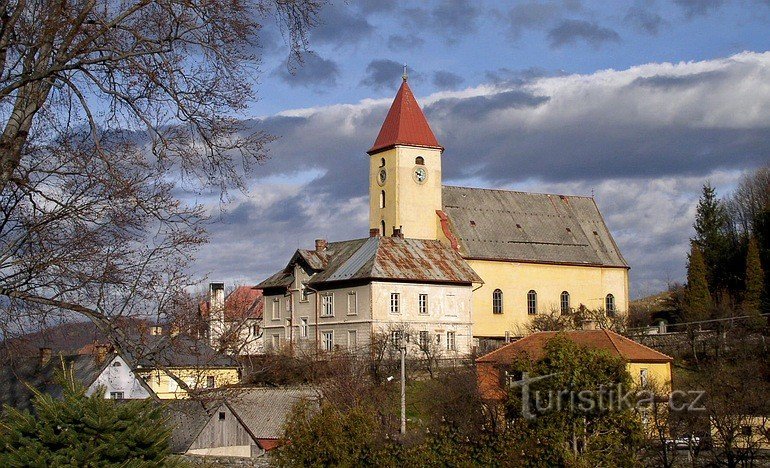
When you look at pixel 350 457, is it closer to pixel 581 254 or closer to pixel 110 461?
pixel 110 461

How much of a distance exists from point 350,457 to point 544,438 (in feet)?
12.7

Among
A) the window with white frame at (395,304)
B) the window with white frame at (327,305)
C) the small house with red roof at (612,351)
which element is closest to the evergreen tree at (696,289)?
the window with white frame at (395,304)

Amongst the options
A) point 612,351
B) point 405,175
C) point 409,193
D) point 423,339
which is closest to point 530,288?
point 409,193

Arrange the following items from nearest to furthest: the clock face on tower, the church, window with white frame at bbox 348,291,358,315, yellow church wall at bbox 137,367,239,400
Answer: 1. yellow church wall at bbox 137,367,239,400
2. window with white frame at bbox 348,291,358,315
3. the church
4. the clock face on tower

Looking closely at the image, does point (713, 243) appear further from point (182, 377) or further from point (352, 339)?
point (182, 377)

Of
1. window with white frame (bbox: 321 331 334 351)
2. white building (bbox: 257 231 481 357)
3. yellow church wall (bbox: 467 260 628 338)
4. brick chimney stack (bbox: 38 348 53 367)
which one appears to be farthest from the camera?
yellow church wall (bbox: 467 260 628 338)

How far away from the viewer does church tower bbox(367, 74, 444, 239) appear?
218 ft

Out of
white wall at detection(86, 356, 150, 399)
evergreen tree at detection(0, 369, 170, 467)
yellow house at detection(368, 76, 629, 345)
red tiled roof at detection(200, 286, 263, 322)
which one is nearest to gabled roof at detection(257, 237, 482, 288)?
yellow house at detection(368, 76, 629, 345)

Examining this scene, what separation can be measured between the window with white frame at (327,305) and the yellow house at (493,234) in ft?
25.4

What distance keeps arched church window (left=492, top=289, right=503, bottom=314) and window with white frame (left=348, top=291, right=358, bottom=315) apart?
43.3 ft

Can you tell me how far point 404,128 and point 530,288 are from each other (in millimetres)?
14055

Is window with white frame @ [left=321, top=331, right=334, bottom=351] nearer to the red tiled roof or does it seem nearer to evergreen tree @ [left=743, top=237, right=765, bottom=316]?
the red tiled roof

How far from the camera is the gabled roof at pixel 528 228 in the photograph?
222 ft

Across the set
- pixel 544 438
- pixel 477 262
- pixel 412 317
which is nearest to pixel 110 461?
pixel 544 438
